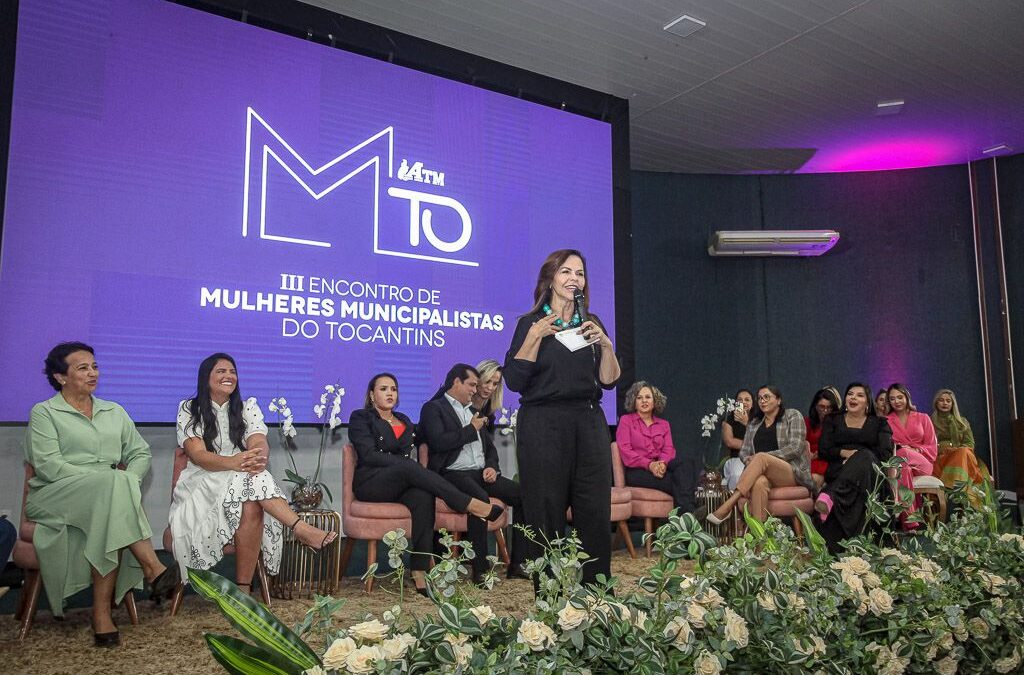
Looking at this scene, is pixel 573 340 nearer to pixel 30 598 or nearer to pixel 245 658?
pixel 245 658

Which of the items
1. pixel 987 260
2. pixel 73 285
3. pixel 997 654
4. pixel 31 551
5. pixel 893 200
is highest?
pixel 893 200

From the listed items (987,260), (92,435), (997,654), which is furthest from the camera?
(987,260)

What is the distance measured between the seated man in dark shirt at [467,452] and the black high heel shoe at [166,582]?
138 centimetres

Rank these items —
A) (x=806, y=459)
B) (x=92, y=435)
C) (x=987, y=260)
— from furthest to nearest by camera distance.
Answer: (x=987, y=260), (x=806, y=459), (x=92, y=435)

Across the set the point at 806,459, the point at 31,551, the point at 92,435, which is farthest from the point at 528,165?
the point at 31,551

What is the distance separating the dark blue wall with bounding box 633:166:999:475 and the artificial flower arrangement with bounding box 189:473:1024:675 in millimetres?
6594

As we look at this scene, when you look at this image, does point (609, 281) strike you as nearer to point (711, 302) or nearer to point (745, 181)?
point (711, 302)

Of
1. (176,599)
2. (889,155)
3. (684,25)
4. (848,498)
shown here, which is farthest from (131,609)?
(889,155)

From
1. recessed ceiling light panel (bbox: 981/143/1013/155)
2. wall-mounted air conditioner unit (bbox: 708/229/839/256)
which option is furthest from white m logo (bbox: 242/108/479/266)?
recessed ceiling light panel (bbox: 981/143/1013/155)

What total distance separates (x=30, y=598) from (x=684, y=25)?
4.80 m

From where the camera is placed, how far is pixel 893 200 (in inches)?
312

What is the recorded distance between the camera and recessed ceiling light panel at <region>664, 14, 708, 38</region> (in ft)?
17.1

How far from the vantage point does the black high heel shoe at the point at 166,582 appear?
3.46 metres

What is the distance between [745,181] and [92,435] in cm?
659
